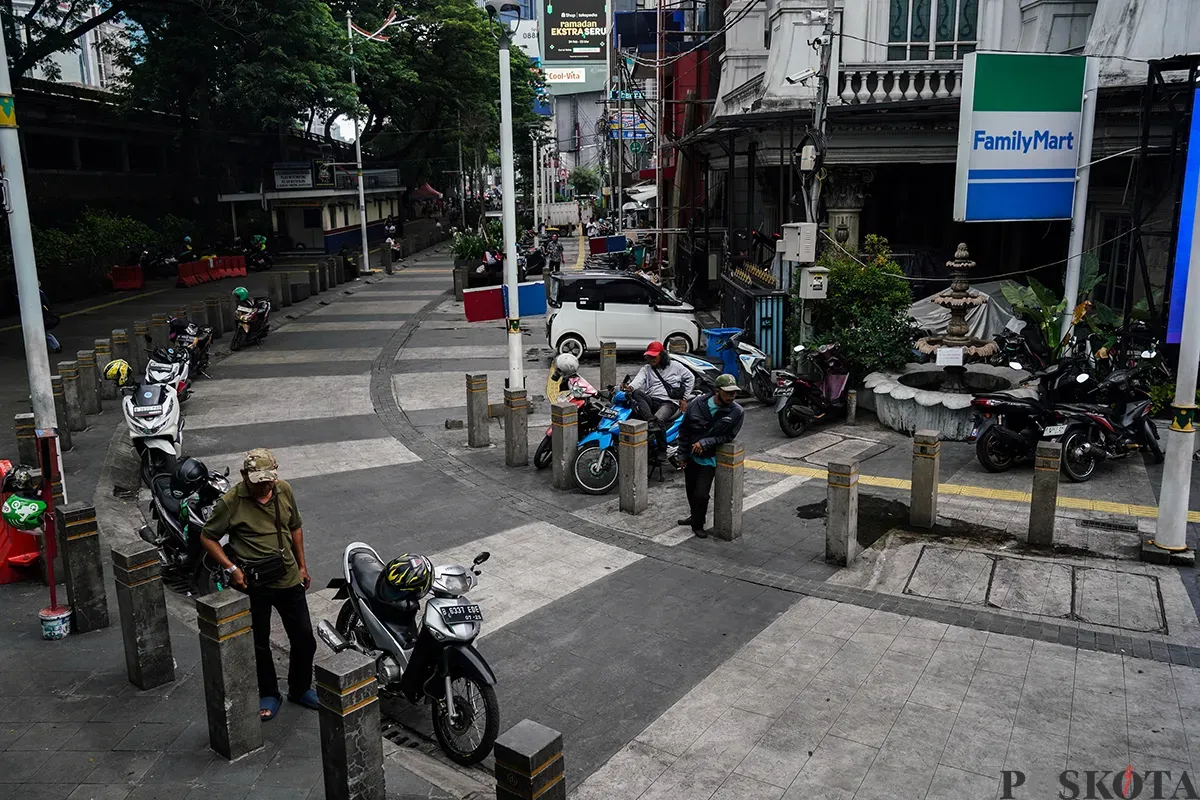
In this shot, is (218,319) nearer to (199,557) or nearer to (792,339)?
(792,339)

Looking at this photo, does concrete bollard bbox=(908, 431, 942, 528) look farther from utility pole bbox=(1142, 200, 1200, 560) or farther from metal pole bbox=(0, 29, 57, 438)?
metal pole bbox=(0, 29, 57, 438)

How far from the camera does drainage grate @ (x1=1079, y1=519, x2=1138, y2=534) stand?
930 centimetres

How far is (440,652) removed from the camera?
→ 5695 millimetres

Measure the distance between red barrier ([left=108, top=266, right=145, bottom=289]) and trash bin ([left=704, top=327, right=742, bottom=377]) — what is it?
19973 millimetres

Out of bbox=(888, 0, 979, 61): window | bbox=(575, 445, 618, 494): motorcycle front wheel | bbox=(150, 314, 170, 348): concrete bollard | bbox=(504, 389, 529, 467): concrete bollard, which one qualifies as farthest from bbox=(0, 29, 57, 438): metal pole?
bbox=(888, 0, 979, 61): window

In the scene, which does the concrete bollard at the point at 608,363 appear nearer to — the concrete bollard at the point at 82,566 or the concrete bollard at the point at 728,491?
the concrete bollard at the point at 728,491

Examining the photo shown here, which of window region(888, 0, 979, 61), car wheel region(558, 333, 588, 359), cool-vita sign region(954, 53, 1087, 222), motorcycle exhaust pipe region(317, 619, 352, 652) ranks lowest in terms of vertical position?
motorcycle exhaust pipe region(317, 619, 352, 652)

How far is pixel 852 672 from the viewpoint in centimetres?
666

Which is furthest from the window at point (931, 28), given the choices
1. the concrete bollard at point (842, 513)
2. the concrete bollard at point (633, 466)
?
the concrete bollard at point (842, 513)

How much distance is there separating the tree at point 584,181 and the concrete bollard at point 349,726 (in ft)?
391

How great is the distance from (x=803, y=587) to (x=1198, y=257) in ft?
14.4

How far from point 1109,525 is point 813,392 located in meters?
4.54

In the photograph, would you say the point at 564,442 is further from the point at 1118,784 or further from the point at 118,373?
the point at 1118,784

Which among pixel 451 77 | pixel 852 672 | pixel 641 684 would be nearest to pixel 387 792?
pixel 641 684
